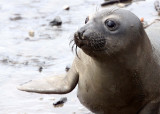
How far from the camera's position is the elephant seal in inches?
219

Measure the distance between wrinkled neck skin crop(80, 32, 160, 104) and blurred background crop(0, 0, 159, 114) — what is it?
641 millimetres

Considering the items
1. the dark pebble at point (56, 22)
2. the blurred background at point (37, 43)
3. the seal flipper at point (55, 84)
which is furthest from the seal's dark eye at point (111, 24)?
the dark pebble at point (56, 22)

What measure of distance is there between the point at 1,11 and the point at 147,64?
6291 millimetres

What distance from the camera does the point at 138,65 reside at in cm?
585

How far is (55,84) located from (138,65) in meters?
1.26

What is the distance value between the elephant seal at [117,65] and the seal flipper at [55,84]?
17 cm

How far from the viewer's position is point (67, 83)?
6648 millimetres

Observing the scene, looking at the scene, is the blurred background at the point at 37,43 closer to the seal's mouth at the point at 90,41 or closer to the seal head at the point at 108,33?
the seal head at the point at 108,33

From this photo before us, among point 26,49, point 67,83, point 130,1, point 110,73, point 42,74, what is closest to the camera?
point 110,73

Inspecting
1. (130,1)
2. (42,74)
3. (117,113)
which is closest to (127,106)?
(117,113)

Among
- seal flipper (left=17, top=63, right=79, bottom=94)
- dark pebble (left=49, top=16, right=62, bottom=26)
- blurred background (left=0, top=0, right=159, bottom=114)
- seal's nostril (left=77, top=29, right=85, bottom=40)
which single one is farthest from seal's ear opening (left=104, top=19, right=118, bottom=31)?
dark pebble (left=49, top=16, right=62, bottom=26)

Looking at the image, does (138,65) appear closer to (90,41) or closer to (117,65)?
(117,65)

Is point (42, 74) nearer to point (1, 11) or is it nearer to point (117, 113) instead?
point (117, 113)

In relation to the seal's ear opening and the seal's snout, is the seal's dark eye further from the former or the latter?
the seal's snout
